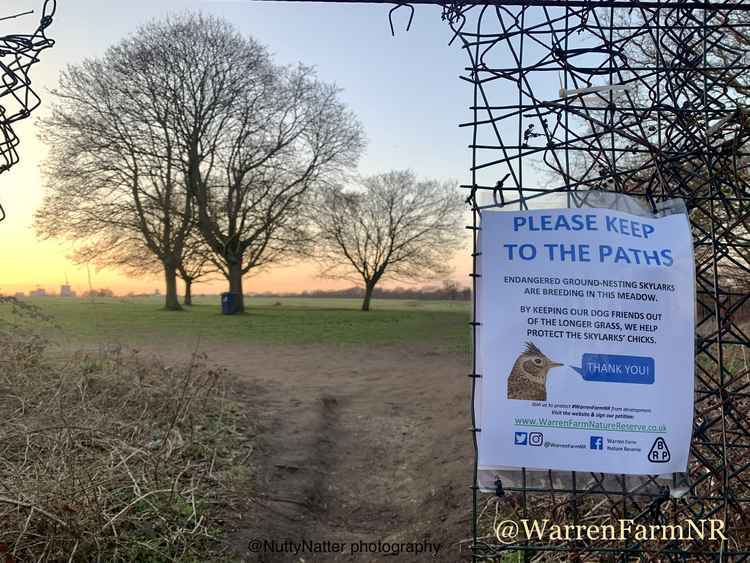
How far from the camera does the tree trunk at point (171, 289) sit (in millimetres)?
23234

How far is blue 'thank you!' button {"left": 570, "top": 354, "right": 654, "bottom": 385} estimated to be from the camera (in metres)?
2.33

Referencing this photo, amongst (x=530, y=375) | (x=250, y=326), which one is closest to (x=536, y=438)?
(x=530, y=375)

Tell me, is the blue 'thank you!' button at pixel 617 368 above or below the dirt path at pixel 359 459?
above

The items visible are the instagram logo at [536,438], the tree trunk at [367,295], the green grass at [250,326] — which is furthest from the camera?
the tree trunk at [367,295]

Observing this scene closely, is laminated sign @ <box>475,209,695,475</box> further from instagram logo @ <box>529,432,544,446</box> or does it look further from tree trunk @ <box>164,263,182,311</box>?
tree trunk @ <box>164,263,182,311</box>

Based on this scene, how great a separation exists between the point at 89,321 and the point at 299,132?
1168 cm

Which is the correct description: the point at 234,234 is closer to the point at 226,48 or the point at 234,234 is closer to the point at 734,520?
the point at 226,48

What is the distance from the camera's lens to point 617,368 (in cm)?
234

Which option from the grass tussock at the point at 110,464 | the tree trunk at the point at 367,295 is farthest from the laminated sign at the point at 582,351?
the tree trunk at the point at 367,295

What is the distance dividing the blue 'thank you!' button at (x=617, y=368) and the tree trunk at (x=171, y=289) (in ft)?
74.5

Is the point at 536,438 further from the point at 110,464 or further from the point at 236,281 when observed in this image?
the point at 236,281

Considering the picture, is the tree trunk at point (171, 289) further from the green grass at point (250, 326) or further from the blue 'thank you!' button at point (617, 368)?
the blue 'thank you!' button at point (617, 368)

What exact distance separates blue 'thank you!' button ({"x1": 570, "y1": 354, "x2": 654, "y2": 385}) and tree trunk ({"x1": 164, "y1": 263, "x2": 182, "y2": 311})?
22.7 meters

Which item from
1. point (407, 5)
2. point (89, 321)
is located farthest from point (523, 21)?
point (89, 321)
